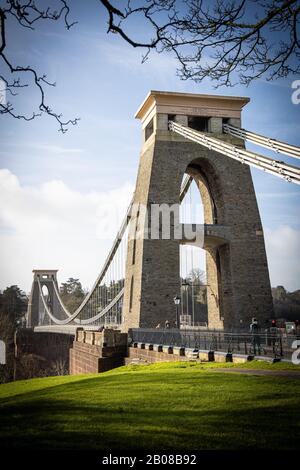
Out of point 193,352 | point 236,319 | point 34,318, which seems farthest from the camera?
point 34,318

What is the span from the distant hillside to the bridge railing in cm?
1195

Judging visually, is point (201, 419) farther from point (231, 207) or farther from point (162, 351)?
point (231, 207)

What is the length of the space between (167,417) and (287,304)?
46.7 metres

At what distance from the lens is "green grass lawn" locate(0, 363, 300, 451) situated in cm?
479

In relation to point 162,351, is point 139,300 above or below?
above

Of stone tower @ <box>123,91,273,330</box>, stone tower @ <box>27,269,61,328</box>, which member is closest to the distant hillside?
stone tower @ <box>123,91,273,330</box>

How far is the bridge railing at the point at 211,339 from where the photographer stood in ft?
49.9

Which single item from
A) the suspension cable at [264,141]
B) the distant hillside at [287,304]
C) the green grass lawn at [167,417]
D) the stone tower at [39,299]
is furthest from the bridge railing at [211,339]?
the stone tower at [39,299]

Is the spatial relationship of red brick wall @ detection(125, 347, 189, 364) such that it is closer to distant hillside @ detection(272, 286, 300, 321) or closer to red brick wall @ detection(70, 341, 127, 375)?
red brick wall @ detection(70, 341, 127, 375)

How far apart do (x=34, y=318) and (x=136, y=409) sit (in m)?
71.7

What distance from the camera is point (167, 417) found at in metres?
5.78

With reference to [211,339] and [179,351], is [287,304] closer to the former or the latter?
[211,339]
